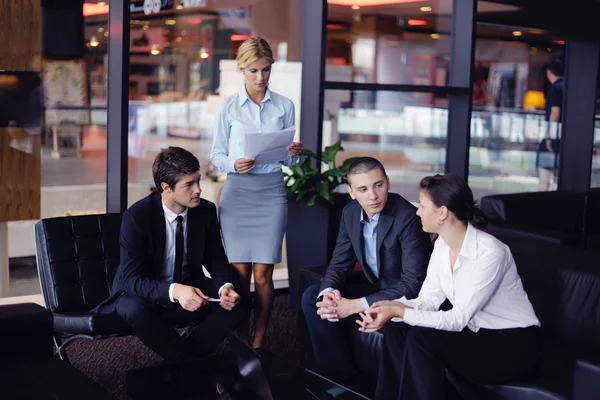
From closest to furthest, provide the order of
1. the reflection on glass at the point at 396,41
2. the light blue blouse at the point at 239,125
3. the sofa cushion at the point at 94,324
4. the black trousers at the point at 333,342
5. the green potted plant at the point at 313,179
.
→ the sofa cushion at the point at 94,324, the black trousers at the point at 333,342, the light blue blouse at the point at 239,125, the green potted plant at the point at 313,179, the reflection on glass at the point at 396,41

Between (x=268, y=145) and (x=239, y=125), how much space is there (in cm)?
24

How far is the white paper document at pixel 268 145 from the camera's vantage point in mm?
4668

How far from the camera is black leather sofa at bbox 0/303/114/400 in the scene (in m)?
3.25

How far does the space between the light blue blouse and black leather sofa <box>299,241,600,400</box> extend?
2.63ft

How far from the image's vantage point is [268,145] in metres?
4.74

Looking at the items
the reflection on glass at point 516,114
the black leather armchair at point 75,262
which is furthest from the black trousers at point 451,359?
the reflection on glass at point 516,114

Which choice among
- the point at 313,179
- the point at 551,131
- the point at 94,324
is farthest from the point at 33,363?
the point at 551,131

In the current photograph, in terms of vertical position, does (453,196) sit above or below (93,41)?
below

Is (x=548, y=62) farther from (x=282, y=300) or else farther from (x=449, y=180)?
(x=449, y=180)

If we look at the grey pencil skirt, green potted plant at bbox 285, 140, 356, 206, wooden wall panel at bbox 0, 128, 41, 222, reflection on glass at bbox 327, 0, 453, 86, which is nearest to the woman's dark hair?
the grey pencil skirt

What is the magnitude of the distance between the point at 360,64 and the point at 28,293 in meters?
5.20

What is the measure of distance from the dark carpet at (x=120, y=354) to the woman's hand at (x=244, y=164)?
108 cm

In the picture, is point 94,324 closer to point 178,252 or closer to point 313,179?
point 178,252

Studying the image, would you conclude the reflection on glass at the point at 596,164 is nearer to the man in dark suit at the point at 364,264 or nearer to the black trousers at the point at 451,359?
the man in dark suit at the point at 364,264
